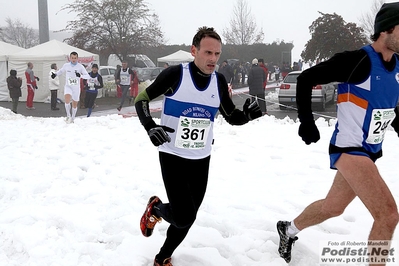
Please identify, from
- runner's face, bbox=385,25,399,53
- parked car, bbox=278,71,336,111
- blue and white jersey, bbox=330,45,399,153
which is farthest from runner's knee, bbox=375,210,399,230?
parked car, bbox=278,71,336,111

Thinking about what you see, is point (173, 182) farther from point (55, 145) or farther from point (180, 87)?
point (55, 145)

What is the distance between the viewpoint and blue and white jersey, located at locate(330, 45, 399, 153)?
109 inches

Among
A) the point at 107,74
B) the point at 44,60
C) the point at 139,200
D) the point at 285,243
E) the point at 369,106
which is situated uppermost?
the point at 44,60

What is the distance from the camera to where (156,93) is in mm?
3096

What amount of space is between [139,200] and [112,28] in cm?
2357

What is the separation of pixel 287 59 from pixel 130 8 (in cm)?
2442

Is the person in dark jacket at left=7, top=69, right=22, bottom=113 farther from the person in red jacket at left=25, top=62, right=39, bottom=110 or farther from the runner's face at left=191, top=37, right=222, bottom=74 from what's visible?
the runner's face at left=191, top=37, right=222, bottom=74

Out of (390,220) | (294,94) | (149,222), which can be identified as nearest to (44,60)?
(294,94)

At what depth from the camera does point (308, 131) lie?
9.42 ft

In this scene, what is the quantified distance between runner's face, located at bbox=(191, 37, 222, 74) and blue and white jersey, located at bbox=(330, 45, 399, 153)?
95 centimetres

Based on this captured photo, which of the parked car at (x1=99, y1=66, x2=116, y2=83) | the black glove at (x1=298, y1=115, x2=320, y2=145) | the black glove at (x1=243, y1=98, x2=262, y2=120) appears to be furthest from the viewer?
the parked car at (x1=99, y1=66, x2=116, y2=83)

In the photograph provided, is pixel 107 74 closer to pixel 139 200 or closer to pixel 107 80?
pixel 107 80

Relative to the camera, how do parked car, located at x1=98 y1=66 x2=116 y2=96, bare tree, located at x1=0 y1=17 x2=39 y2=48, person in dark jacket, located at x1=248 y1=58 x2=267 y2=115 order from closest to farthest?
person in dark jacket, located at x1=248 y1=58 x2=267 y2=115, parked car, located at x1=98 y1=66 x2=116 y2=96, bare tree, located at x1=0 y1=17 x2=39 y2=48

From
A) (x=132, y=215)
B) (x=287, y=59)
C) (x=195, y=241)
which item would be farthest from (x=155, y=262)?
(x=287, y=59)
